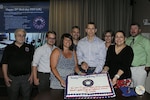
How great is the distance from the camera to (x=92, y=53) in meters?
2.98

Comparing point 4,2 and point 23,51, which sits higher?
point 4,2

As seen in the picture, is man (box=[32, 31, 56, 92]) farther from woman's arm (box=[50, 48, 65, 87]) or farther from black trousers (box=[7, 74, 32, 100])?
woman's arm (box=[50, 48, 65, 87])

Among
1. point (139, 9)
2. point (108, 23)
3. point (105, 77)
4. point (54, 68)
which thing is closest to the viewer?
point (105, 77)

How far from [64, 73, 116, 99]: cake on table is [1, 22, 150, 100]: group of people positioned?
19 centimetres

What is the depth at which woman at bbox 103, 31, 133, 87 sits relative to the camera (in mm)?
2768

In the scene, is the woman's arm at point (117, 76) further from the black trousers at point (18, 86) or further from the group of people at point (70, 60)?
the black trousers at point (18, 86)

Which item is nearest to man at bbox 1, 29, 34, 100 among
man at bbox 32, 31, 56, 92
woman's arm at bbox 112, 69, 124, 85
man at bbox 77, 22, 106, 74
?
man at bbox 32, 31, 56, 92

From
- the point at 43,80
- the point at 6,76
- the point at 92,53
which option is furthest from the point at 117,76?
the point at 6,76

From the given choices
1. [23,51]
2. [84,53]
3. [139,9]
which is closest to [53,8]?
[139,9]

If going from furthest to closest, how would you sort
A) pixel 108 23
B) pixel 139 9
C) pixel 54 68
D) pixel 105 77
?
1. pixel 108 23
2. pixel 139 9
3. pixel 54 68
4. pixel 105 77

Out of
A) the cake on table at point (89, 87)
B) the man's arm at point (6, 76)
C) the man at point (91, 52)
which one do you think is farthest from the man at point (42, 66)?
the cake on table at point (89, 87)

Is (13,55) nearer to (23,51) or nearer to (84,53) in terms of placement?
(23,51)

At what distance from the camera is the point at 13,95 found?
10.9 feet

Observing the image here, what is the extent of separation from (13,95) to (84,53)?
122 cm
